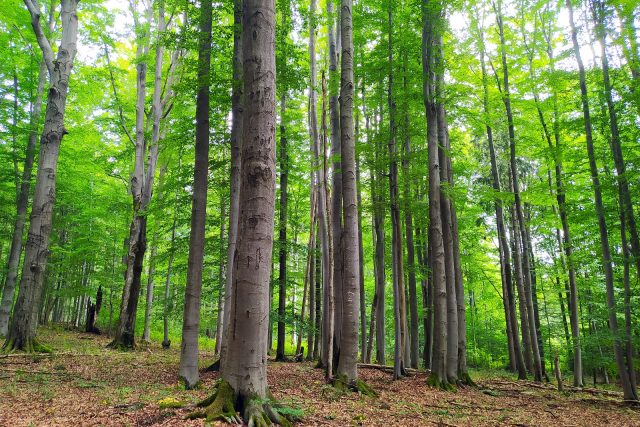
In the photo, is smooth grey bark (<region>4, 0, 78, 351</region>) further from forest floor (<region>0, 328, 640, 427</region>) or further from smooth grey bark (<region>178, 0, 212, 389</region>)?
smooth grey bark (<region>178, 0, 212, 389</region>)

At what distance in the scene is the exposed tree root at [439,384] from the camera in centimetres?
934

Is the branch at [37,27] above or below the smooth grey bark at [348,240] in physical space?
above

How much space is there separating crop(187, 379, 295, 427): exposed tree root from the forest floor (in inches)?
7.3

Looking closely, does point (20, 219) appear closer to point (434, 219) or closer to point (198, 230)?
point (198, 230)

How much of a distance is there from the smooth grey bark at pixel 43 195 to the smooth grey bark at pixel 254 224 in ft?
24.0

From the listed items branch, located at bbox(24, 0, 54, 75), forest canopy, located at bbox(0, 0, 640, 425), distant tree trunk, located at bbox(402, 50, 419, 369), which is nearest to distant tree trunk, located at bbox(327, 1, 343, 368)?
forest canopy, located at bbox(0, 0, 640, 425)

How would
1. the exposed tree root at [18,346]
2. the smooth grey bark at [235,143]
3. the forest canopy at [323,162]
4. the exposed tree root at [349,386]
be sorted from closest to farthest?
the forest canopy at [323,162]
the exposed tree root at [349,386]
the smooth grey bark at [235,143]
the exposed tree root at [18,346]

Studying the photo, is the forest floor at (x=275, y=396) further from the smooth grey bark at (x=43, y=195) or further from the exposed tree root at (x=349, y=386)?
the smooth grey bark at (x=43, y=195)

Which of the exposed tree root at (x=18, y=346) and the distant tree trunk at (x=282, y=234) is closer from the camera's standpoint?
the exposed tree root at (x=18, y=346)

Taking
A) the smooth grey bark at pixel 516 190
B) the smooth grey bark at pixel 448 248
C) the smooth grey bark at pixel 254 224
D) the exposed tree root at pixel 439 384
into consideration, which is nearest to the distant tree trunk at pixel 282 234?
the smooth grey bark at pixel 448 248

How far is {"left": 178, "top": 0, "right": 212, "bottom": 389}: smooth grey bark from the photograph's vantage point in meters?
7.03

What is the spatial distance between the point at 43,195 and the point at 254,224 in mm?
7823

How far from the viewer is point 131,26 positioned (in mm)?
14547

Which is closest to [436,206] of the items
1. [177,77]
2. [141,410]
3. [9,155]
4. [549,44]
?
[141,410]
